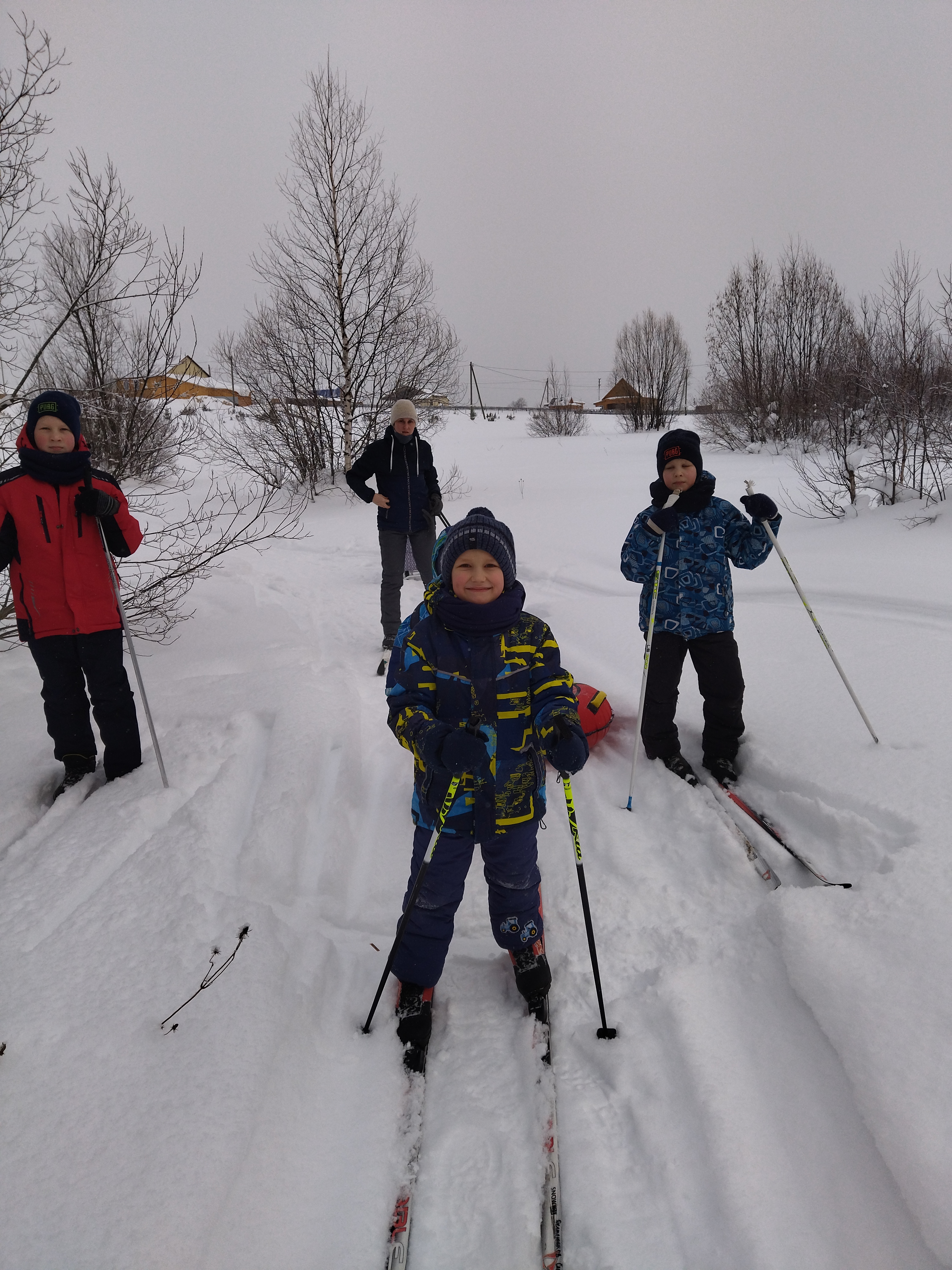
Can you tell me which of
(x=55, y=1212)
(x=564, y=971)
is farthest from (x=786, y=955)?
(x=55, y=1212)

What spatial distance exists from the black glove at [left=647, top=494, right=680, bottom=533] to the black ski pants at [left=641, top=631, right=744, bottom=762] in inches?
23.3

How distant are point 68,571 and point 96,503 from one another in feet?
1.24

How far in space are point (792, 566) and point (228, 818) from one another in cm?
605

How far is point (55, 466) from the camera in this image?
116 inches

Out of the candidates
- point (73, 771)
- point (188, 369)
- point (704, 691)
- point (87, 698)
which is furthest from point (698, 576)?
point (188, 369)

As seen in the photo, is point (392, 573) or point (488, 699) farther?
point (392, 573)

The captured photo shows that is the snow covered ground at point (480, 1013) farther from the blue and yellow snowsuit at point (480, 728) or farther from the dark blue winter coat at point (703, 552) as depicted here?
the dark blue winter coat at point (703, 552)

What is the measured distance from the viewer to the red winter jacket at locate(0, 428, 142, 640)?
2.96 metres

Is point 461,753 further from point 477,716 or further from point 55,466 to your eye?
point 55,466

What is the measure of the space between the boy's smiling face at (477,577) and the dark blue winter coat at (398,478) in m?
3.33

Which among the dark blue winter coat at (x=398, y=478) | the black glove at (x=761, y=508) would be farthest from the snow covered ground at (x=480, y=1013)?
the dark blue winter coat at (x=398, y=478)

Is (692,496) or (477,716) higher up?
(692,496)

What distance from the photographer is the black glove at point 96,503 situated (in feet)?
9.66

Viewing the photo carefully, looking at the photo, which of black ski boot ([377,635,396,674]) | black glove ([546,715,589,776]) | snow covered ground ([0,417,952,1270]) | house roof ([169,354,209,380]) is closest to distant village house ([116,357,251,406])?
house roof ([169,354,209,380])
